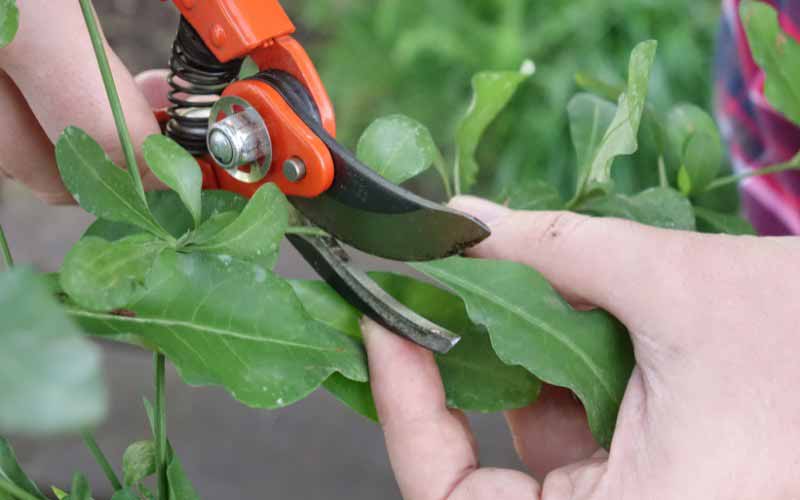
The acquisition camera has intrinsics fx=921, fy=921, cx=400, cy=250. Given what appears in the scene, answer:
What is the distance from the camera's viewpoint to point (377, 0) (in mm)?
2395

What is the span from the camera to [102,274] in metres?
0.34

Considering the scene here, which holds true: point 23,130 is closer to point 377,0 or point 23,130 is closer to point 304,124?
point 304,124

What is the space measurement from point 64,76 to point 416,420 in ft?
0.87

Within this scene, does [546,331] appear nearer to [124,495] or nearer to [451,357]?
[451,357]

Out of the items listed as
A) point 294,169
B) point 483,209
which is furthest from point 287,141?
point 483,209

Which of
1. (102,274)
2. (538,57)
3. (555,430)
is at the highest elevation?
(102,274)

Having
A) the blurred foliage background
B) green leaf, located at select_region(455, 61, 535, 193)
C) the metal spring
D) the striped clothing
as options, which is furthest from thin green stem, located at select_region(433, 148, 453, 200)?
the blurred foliage background

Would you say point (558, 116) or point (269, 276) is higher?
point (269, 276)

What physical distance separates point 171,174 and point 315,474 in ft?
2.74

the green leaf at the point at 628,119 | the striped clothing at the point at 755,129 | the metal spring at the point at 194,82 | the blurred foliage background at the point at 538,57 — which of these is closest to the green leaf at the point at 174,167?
the metal spring at the point at 194,82

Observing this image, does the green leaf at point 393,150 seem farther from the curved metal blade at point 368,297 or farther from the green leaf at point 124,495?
the green leaf at point 124,495

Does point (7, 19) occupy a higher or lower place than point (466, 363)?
higher

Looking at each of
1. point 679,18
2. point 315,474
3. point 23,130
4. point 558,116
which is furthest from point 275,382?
point 679,18

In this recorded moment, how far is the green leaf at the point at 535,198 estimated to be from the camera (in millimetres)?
590
